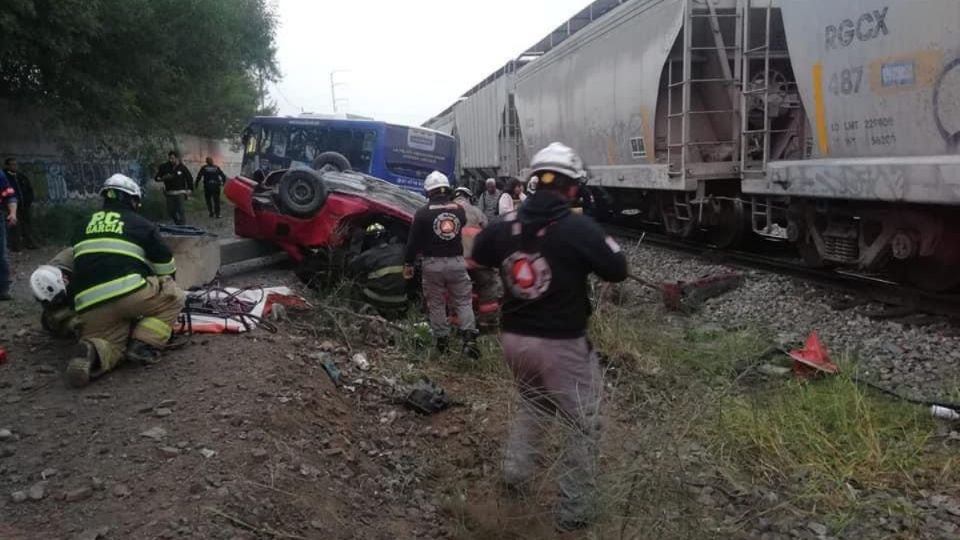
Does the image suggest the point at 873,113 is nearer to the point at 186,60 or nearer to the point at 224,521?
the point at 224,521

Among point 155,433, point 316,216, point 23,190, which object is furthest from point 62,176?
point 155,433

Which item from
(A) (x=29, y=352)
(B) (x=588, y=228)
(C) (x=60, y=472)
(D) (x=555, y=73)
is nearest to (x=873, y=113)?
(B) (x=588, y=228)

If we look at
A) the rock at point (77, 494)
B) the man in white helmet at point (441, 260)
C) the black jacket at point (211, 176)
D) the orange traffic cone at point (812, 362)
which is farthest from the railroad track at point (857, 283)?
the black jacket at point (211, 176)

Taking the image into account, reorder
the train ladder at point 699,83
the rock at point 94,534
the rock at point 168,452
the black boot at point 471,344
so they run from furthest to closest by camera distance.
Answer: the train ladder at point 699,83 → the black boot at point 471,344 → the rock at point 168,452 → the rock at point 94,534

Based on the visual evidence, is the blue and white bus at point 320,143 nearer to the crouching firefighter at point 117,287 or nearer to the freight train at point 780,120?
the freight train at point 780,120

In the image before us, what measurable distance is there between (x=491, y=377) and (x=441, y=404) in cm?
71

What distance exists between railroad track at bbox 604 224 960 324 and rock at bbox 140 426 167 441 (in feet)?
14.2

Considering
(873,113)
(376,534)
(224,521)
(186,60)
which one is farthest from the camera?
(186,60)

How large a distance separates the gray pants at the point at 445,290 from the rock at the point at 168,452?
265 centimetres

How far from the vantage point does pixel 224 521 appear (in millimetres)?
2934

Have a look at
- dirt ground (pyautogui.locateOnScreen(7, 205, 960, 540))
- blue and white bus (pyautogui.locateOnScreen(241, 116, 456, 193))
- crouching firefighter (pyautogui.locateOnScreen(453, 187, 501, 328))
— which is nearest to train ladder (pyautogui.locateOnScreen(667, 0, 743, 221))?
crouching firefighter (pyautogui.locateOnScreen(453, 187, 501, 328))

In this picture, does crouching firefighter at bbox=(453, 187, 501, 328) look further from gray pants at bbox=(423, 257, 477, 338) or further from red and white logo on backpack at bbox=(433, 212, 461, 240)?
red and white logo on backpack at bbox=(433, 212, 461, 240)

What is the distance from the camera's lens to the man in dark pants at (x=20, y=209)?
10973 millimetres

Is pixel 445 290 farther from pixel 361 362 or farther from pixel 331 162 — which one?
pixel 331 162
